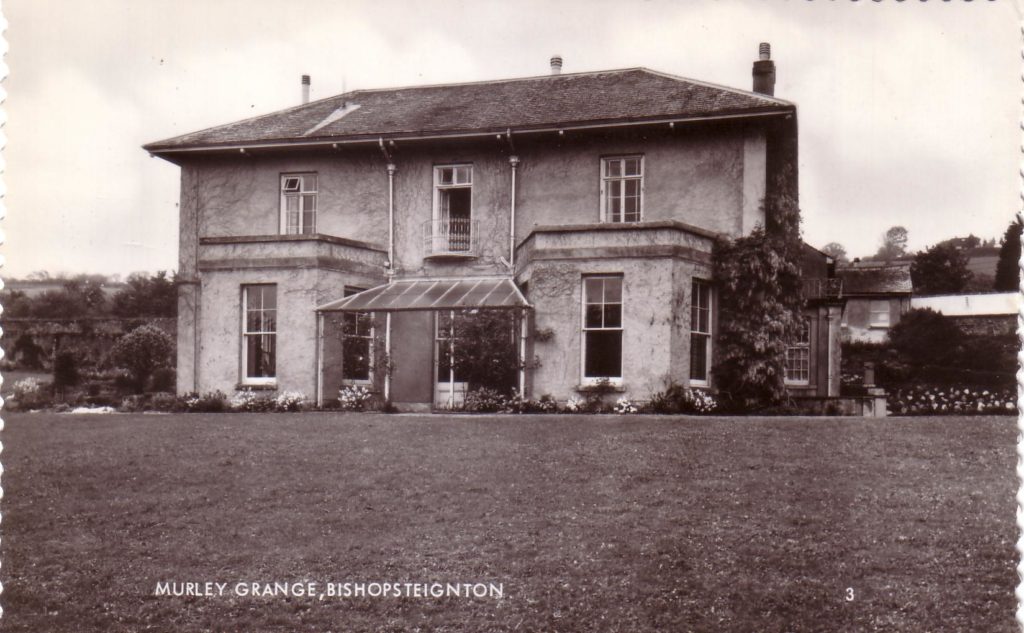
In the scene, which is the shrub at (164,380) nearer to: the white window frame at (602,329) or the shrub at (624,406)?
the white window frame at (602,329)

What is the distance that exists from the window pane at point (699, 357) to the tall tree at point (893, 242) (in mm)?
4667

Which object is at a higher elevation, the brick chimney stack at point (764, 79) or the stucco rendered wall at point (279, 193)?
the brick chimney stack at point (764, 79)

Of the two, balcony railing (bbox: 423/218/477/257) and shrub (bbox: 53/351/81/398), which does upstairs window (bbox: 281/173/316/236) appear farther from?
shrub (bbox: 53/351/81/398)

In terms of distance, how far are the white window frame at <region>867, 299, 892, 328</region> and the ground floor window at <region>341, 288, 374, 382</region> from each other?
11.0 meters

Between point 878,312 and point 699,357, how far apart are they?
29.3ft

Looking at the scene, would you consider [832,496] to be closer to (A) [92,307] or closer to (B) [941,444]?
(B) [941,444]

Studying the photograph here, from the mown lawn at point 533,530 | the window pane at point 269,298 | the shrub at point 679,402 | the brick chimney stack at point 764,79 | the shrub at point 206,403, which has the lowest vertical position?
the mown lawn at point 533,530

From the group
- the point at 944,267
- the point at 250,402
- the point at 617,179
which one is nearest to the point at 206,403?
the point at 250,402

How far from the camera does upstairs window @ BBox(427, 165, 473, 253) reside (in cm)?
1672

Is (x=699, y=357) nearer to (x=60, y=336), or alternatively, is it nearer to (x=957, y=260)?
(x=957, y=260)

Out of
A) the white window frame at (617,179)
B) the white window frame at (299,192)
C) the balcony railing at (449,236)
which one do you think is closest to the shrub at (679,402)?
the white window frame at (617,179)

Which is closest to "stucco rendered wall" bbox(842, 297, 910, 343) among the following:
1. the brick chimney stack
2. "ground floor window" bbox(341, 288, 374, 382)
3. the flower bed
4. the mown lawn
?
the flower bed

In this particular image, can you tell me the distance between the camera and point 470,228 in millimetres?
16734

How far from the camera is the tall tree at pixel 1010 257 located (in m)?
6.14
